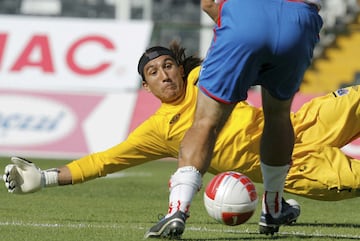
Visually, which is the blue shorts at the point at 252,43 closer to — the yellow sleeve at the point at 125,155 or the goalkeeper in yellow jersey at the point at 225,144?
the goalkeeper in yellow jersey at the point at 225,144

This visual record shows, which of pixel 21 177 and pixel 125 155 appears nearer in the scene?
pixel 21 177

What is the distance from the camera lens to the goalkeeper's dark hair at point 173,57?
29.0 ft

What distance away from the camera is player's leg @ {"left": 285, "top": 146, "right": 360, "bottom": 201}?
26.9 feet

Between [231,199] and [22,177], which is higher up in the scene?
[231,199]

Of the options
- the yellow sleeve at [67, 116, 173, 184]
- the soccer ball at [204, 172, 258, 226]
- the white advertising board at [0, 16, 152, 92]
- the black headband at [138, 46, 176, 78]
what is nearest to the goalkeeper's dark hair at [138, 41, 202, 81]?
the black headband at [138, 46, 176, 78]

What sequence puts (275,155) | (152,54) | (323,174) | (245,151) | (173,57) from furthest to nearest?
(173,57) < (152,54) < (245,151) < (323,174) < (275,155)

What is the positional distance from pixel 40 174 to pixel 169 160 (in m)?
9.05

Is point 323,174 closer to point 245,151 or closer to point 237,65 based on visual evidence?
point 245,151

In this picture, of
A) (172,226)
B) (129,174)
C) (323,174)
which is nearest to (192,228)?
(323,174)

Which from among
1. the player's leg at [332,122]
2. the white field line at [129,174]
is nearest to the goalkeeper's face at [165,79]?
the player's leg at [332,122]

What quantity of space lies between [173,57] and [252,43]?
8.15 ft

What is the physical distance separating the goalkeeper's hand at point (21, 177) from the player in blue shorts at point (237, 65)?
1878 mm

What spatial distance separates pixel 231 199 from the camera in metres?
6.85

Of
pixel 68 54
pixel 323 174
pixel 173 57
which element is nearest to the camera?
pixel 323 174
